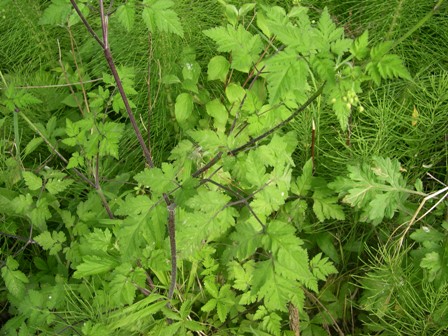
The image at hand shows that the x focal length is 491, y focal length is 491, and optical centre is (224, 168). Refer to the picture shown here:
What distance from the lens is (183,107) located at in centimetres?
195

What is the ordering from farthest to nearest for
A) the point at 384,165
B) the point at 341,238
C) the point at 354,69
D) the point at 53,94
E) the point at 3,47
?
1. the point at 3,47
2. the point at 53,94
3. the point at 341,238
4. the point at 384,165
5. the point at 354,69

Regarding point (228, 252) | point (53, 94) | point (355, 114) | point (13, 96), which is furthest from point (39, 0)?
point (228, 252)

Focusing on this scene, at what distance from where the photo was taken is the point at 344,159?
183 centimetres

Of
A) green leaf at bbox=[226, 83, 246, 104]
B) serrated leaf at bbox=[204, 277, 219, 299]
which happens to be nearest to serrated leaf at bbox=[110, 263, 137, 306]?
serrated leaf at bbox=[204, 277, 219, 299]

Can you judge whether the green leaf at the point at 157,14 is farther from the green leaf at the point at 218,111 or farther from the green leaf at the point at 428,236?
the green leaf at the point at 428,236

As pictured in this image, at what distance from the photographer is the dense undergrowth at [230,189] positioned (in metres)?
1.21

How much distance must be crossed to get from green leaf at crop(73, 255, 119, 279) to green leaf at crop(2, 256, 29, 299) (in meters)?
0.36

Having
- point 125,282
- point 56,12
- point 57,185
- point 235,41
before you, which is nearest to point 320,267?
point 125,282

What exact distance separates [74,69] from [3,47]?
1.16ft

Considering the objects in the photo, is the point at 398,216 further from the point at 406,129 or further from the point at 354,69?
the point at 354,69

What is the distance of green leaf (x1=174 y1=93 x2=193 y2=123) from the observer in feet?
6.40

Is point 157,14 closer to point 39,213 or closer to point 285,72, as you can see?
point 285,72

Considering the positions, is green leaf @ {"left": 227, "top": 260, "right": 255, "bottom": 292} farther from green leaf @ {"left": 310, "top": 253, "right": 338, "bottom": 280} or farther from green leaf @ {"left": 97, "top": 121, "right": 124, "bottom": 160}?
green leaf @ {"left": 97, "top": 121, "right": 124, "bottom": 160}

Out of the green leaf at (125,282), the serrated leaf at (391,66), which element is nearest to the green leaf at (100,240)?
the green leaf at (125,282)
